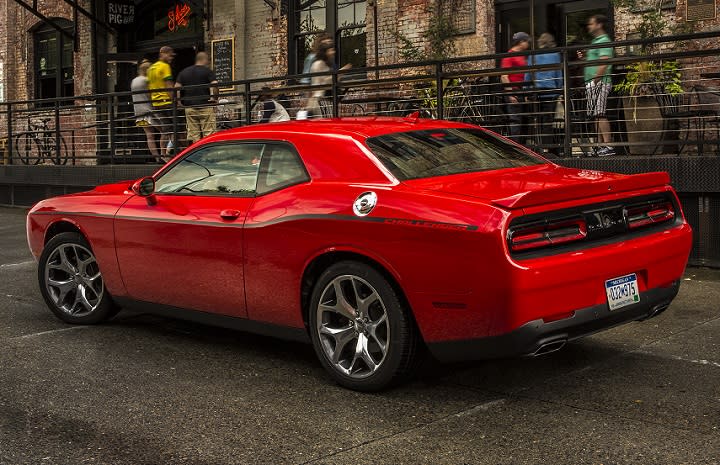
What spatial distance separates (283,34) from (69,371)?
15476mm

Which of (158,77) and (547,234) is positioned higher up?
(158,77)

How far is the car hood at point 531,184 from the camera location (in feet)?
16.4

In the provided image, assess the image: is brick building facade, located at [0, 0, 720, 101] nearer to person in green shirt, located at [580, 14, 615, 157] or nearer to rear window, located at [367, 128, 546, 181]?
person in green shirt, located at [580, 14, 615, 157]

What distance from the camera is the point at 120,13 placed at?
24375mm

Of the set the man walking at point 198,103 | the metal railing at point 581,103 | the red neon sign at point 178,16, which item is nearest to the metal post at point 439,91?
the metal railing at point 581,103

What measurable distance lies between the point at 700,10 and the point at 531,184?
10.2 meters

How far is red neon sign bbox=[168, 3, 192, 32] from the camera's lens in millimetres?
23092

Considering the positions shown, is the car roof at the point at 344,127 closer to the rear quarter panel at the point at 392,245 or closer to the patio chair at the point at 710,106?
the rear quarter panel at the point at 392,245

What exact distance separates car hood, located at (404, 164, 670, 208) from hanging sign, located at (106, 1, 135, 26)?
2013cm

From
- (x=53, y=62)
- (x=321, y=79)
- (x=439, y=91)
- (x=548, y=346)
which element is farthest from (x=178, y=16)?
(x=548, y=346)

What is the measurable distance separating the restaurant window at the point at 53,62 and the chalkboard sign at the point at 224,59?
599cm

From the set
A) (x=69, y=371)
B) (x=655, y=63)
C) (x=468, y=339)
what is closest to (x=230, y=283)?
(x=69, y=371)

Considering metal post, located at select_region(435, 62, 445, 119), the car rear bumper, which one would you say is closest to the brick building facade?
metal post, located at select_region(435, 62, 445, 119)

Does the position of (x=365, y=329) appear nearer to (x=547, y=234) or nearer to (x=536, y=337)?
(x=536, y=337)
